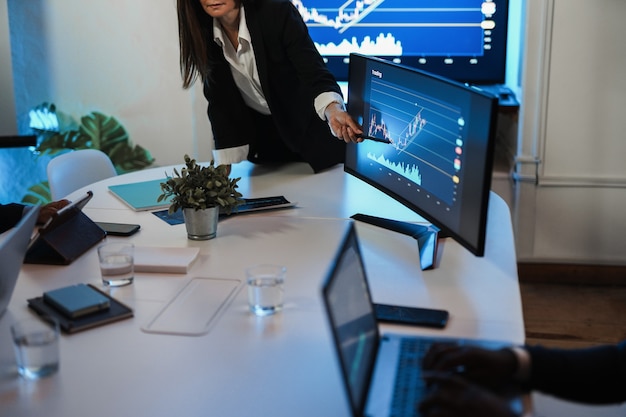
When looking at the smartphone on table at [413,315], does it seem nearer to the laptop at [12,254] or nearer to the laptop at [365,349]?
the laptop at [365,349]

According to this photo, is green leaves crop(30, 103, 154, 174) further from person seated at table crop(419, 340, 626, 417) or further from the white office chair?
person seated at table crop(419, 340, 626, 417)

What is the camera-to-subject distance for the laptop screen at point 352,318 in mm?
1101

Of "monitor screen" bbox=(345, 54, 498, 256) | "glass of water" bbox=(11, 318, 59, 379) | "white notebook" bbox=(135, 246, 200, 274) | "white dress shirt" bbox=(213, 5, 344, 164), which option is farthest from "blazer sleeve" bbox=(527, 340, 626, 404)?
"white dress shirt" bbox=(213, 5, 344, 164)

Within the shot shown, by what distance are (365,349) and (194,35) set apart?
1604 mm

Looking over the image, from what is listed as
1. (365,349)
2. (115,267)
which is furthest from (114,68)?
(365,349)

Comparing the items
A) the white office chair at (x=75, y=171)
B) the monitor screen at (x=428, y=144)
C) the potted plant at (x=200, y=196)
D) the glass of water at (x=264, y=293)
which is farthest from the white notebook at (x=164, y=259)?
the white office chair at (x=75, y=171)

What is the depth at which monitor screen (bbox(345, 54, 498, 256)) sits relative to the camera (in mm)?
1715

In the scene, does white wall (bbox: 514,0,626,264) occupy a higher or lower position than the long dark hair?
lower

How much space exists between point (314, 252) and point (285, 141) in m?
0.86

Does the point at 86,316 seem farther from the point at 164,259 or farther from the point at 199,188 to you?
the point at 199,188

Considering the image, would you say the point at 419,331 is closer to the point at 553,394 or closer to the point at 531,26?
the point at 553,394

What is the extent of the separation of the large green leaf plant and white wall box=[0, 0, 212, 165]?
2.4 inches

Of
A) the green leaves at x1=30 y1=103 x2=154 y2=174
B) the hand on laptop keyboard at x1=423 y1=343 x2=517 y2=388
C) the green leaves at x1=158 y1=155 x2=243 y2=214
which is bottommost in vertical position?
the green leaves at x1=30 y1=103 x2=154 y2=174

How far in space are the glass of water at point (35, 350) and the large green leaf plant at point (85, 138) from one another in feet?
9.30
